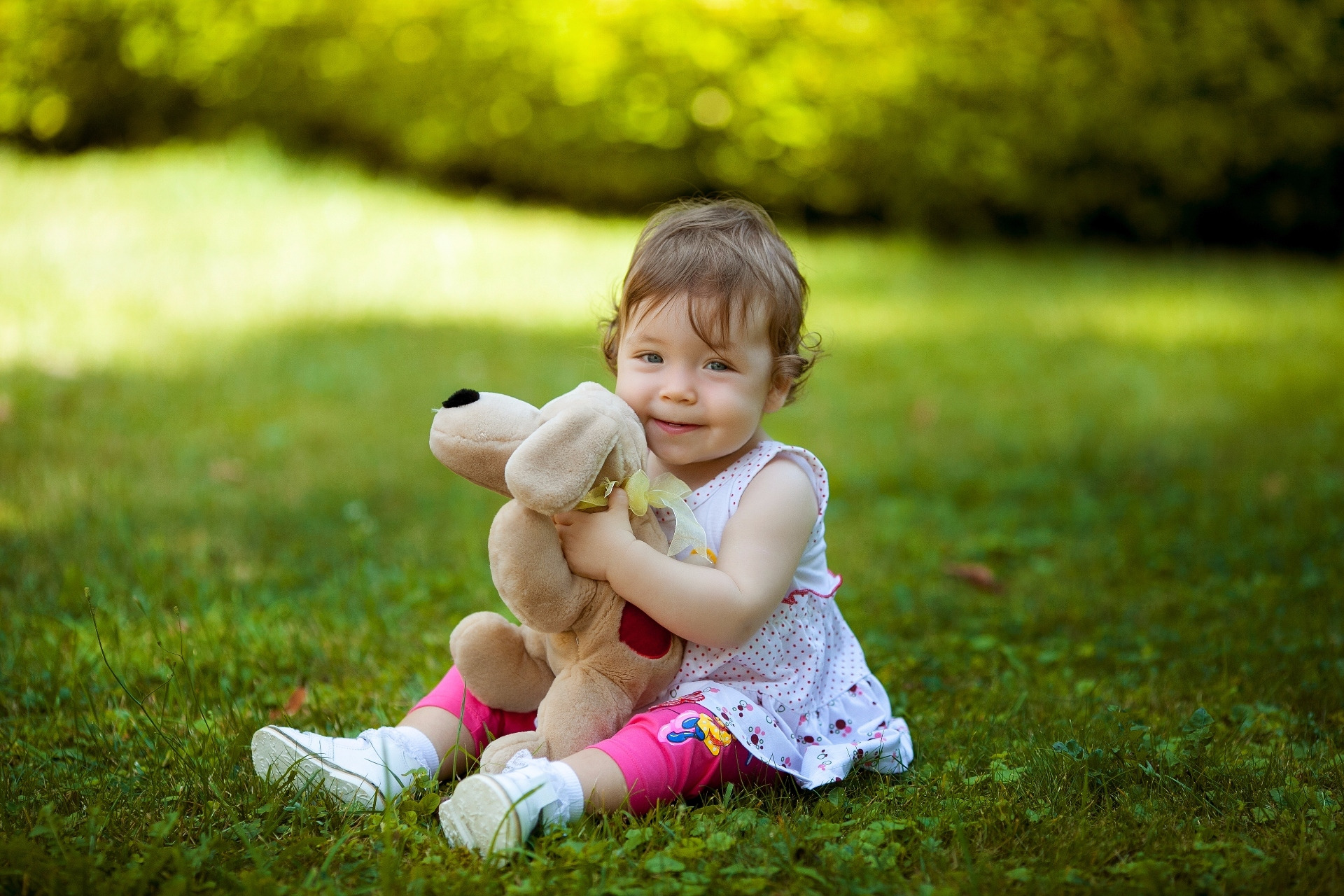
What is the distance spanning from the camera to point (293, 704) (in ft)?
8.61

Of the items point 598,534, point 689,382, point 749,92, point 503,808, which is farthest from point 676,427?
point 749,92

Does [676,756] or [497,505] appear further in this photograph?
[497,505]

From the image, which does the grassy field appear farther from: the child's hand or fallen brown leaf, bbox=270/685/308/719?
the child's hand

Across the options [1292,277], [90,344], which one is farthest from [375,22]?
[1292,277]

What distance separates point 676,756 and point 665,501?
0.45m

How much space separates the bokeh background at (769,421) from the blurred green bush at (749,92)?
0.03 m

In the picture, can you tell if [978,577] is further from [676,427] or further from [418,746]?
[418,746]

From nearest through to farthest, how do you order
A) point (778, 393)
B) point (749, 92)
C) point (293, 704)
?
1. point (778, 393)
2. point (293, 704)
3. point (749, 92)

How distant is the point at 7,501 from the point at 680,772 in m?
2.75

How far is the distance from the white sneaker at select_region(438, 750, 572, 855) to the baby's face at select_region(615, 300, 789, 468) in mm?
660

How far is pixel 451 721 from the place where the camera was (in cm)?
228

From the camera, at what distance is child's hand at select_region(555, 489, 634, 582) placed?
203 cm

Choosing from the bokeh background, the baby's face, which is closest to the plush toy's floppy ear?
the baby's face

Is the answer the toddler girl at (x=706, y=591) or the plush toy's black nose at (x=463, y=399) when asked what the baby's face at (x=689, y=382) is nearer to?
the toddler girl at (x=706, y=591)
